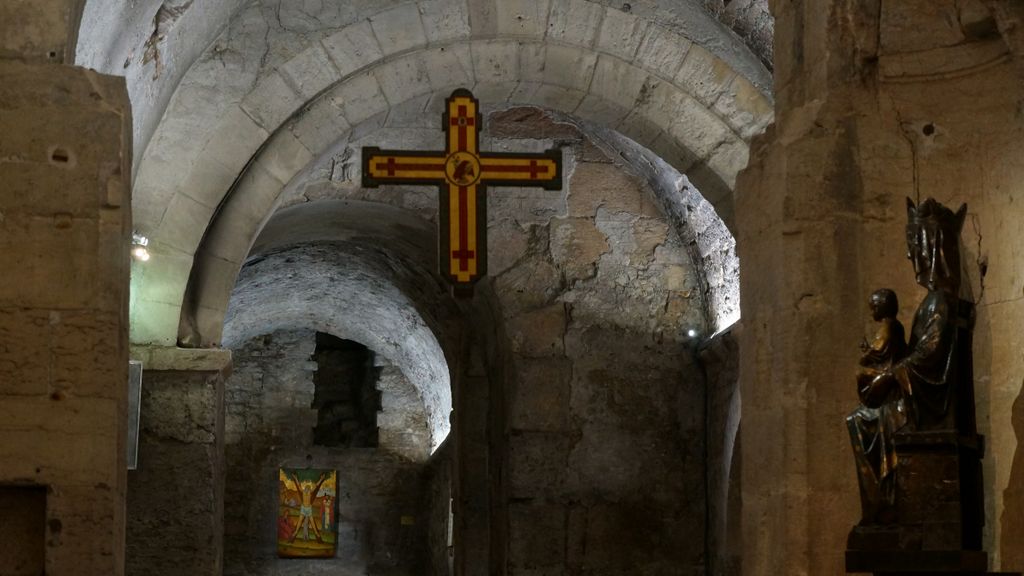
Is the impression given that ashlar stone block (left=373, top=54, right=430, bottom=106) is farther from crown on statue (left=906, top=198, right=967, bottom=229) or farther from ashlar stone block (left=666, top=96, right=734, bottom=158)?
crown on statue (left=906, top=198, right=967, bottom=229)

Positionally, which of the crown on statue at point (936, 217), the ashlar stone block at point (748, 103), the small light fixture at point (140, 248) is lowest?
the crown on statue at point (936, 217)

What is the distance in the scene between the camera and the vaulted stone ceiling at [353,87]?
8109 millimetres

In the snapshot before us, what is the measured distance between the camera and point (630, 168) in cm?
1062

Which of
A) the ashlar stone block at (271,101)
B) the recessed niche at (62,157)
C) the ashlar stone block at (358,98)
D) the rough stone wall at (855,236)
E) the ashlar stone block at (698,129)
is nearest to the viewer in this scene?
the recessed niche at (62,157)

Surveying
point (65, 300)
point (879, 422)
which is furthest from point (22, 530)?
point (879, 422)

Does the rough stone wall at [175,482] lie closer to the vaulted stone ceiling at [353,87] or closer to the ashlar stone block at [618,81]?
the vaulted stone ceiling at [353,87]

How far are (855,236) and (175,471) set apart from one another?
4.15 metres

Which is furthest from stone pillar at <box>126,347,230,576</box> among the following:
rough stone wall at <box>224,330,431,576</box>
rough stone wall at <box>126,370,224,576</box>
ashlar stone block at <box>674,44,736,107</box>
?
rough stone wall at <box>224,330,431,576</box>

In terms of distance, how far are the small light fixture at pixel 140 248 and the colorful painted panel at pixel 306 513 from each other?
320 inches

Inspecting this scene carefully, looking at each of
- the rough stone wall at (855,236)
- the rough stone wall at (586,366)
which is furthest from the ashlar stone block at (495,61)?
the rough stone wall at (855,236)

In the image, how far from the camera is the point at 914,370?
4656mm

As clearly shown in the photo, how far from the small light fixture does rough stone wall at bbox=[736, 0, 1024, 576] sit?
3.53 meters

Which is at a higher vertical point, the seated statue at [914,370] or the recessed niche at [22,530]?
the seated statue at [914,370]

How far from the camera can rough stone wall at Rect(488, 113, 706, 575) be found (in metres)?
10.1
